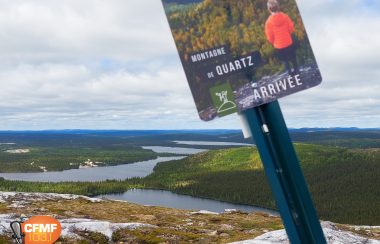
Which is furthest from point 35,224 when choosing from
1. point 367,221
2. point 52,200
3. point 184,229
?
point 367,221

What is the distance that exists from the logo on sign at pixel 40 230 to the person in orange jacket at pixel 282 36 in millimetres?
12344

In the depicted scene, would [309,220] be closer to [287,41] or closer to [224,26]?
[287,41]

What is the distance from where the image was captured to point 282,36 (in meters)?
6.89

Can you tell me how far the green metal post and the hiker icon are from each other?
476 mm

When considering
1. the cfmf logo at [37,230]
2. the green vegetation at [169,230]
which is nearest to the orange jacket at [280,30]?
the cfmf logo at [37,230]

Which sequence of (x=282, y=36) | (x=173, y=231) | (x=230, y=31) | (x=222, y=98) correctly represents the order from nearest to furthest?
(x=282, y=36) → (x=222, y=98) → (x=230, y=31) → (x=173, y=231)

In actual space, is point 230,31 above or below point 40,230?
above

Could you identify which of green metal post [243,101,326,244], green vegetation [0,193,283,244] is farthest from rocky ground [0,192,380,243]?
green metal post [243,101,326,244]

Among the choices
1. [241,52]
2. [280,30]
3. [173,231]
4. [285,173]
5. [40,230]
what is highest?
[280,30]

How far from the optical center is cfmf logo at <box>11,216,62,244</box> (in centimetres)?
1551

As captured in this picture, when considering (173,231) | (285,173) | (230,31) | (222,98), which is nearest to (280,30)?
(230,31)

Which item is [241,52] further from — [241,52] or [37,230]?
[37,230]

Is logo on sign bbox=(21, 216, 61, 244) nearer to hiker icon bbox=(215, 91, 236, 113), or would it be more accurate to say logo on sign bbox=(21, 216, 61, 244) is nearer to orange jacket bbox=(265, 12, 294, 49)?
hiker icon bbox=(215, 91, 236, 113)

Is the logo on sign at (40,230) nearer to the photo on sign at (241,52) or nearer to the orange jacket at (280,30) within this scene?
the photo on sign at (241,52)
